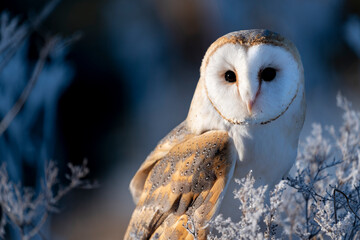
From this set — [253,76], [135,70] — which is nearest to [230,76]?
[253,76]

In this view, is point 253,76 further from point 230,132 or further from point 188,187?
point 188,187

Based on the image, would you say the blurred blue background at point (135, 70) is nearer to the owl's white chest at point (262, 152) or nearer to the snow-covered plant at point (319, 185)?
the snow-covered plant at point (319, 185)

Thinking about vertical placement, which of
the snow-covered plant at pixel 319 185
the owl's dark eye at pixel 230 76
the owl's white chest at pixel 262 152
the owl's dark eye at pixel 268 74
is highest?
the owl's dark eye at pixel 230 76

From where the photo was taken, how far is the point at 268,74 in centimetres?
102

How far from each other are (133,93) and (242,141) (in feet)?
11.7

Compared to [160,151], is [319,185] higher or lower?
lower

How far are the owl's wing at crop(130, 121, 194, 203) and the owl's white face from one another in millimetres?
182

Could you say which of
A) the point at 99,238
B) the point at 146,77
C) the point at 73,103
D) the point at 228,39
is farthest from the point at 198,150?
the point at 146,77

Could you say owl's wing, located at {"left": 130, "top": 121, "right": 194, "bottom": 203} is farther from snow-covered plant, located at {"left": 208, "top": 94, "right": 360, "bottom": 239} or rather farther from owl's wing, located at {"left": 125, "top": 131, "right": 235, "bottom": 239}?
snow-covered plant, located at {"left": 208, "top": 94, "right": 360, "bottom": 239}

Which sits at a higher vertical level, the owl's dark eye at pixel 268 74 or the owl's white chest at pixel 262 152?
the owl's dark eye at pixel 268 74

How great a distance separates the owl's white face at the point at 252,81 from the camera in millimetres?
986

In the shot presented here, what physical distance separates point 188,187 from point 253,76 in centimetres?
31

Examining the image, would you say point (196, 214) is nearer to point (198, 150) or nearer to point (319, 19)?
point (198, 150)

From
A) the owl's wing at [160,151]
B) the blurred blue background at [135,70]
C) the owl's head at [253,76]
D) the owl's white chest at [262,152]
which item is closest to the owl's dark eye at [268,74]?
the owl's head at [253,76]
